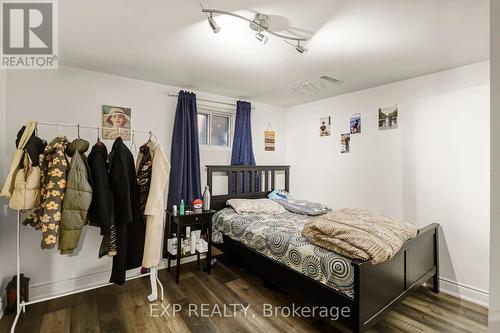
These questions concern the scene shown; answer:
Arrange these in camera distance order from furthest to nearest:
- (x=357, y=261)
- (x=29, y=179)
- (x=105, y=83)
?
(x=105, y=83) < (x=29, y=179) < (x=357, y=261)

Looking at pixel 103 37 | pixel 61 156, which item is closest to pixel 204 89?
pixel 103 37

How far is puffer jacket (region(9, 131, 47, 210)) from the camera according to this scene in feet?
5.89

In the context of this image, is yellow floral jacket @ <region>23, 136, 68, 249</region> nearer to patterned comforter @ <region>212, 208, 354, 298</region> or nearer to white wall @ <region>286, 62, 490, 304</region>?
patterned comforter @ <region>212, 208, 354, 298</region>

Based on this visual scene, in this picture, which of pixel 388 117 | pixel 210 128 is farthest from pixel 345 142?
pixel 210 128

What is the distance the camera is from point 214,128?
12.1ft

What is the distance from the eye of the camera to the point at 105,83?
9.09ft

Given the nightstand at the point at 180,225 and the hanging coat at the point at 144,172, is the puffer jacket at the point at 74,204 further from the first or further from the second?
the nightstand at the point at 180,225

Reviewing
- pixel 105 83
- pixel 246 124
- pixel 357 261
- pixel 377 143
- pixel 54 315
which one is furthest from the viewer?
pixel 246 124

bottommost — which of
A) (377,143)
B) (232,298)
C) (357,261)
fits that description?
(232,298)

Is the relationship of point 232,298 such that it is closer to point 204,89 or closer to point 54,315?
point 54,315

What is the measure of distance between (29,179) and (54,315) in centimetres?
125

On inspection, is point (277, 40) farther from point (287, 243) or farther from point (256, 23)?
point (287, 243)

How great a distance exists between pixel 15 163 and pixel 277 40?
7.33ft

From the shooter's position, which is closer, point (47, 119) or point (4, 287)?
point (4, 287)
